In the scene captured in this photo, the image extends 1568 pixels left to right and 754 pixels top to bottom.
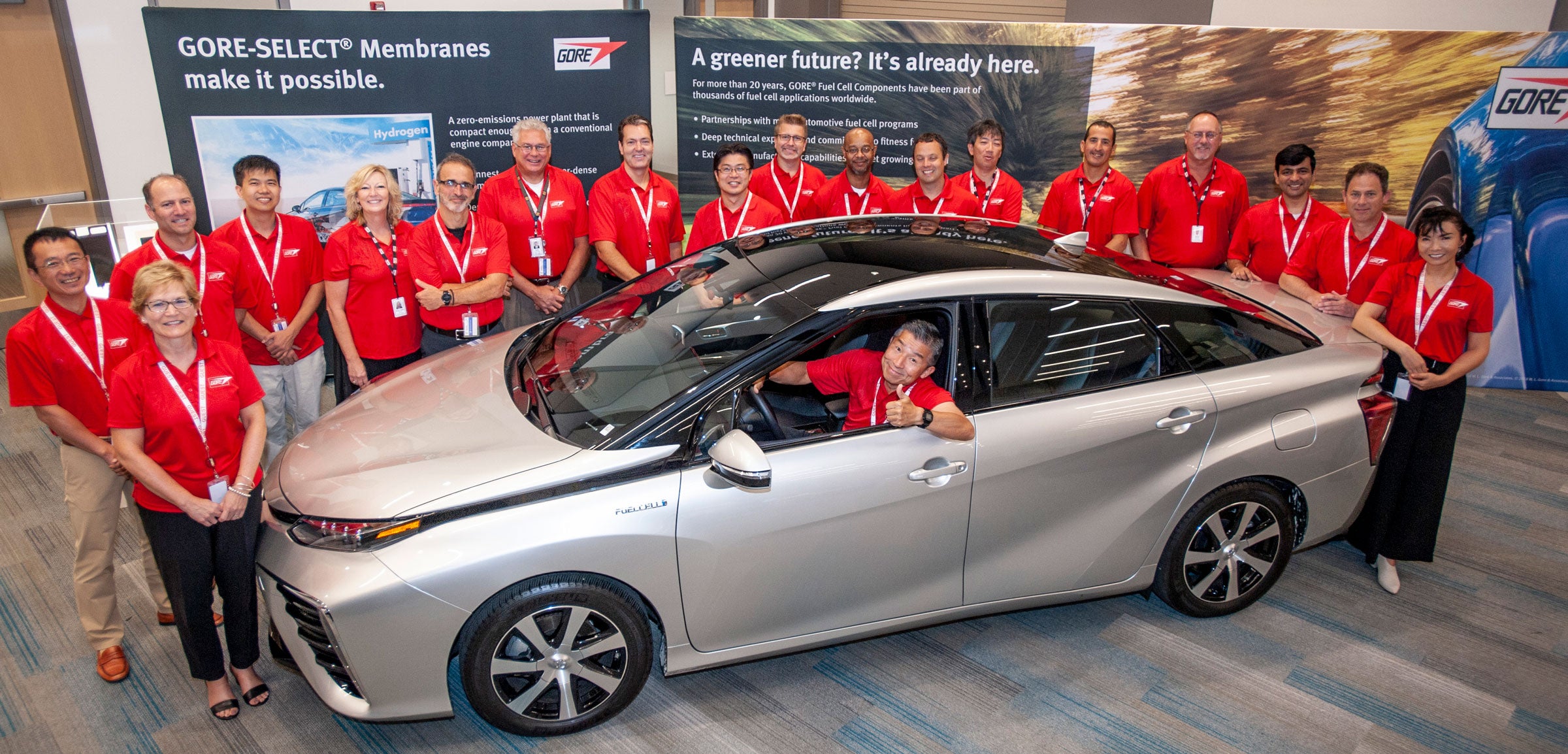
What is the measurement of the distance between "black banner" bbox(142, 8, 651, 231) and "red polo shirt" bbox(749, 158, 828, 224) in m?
1.22

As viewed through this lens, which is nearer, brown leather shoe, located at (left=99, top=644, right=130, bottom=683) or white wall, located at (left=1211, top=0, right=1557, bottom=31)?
brown leather shoe, located at (left=99, top=644, right=130, bottom=683)

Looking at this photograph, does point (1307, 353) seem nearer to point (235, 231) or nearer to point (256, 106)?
point (235, 231)

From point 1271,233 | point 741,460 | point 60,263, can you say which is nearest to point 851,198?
point 1271,233

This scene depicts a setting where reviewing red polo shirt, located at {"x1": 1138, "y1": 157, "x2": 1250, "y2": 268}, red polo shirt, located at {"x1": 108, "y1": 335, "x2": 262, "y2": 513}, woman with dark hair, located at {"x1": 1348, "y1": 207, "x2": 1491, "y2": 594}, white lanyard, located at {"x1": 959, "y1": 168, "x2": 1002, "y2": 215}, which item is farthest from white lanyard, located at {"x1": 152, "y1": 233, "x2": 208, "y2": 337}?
red polo shirt, located at {"x1": 1138, "y1": 157, "x2": 1250, "y2": 268}

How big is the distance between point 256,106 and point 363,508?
166 inches

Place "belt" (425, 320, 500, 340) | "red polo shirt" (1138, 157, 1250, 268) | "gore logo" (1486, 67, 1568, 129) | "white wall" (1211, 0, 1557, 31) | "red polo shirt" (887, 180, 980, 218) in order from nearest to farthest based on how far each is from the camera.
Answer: "belt" (425, 320, 500, 340)
"red polo shirt" (887, 180, 980, 218)
"red polo shirt" (1138, 157, 1250, 268)
"gore logo" (1486, 67, 1568, 129)
"white wall" (1211, 0, 1557, 31)

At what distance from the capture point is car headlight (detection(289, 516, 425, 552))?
8.59 feet

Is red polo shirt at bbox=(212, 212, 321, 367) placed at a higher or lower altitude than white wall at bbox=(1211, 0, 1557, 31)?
lower

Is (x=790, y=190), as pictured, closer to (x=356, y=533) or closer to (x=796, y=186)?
(x=796, y=186)

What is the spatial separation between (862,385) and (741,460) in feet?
2.35

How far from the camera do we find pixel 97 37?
6336 mm

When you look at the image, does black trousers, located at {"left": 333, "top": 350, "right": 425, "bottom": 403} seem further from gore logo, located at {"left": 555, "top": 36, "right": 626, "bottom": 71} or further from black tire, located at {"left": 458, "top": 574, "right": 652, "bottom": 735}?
gore logo, located at {"left": 555, "top": 36, "right": 626, "bottom": 71}

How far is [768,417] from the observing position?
9.69 ft

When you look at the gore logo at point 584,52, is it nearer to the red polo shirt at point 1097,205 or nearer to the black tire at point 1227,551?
the red polo shirt at point 1097,205
